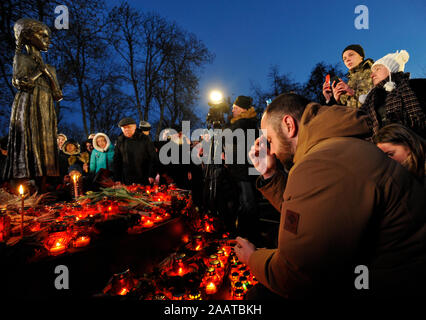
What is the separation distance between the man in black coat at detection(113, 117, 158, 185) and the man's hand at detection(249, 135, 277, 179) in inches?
160

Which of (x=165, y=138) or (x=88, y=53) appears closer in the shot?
(x=165, y=138)

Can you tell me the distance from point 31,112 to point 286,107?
4831 millimetres

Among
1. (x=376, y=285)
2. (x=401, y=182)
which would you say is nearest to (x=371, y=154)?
(x=401, y=182)

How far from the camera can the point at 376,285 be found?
1.08 m

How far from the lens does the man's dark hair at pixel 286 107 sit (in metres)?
1.66

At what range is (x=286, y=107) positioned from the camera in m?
1.70

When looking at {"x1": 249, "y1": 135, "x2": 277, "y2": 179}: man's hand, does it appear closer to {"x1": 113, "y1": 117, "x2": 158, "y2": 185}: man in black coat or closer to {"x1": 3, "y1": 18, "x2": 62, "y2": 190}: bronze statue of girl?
{"x1": 113, "y1": 117, "x2": 158, "y2": 185}: man in black coat

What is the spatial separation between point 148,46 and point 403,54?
18.8m

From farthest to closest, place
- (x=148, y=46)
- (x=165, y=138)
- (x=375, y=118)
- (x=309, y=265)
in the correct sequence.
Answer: (x=148, y=46) < (x=165, y=138) < (x=375, y=118) < (x=309, y=265)

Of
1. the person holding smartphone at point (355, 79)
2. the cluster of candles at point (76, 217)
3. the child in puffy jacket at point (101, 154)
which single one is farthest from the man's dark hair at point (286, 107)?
the child in puffy jacket at point (101, 154)

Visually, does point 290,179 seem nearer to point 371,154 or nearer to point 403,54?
point 371,154

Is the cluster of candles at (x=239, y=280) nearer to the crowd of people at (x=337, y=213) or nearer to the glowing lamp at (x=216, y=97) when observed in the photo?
the crowd of people at (x=337, y=213)

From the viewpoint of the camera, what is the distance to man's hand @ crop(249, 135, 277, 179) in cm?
221

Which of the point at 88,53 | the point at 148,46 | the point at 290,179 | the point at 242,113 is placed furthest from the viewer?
the point at 148,46
